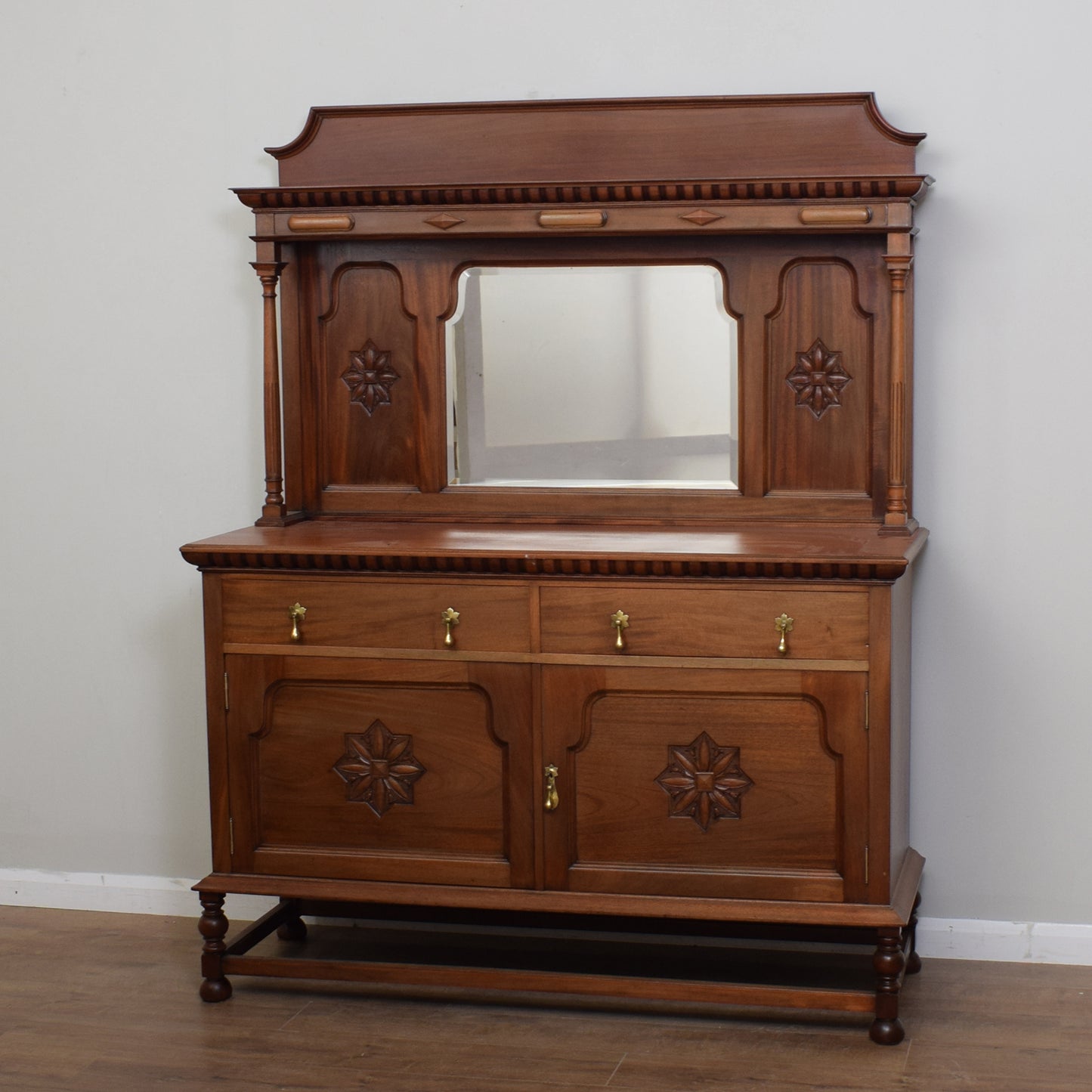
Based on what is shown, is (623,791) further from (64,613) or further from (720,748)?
(64,613)

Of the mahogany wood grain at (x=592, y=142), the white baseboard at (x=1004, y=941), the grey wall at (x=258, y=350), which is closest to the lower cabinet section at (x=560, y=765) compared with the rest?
the white baseboard at (x=1004, y=941)

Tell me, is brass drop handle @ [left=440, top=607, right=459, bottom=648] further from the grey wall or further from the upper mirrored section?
the grey wall

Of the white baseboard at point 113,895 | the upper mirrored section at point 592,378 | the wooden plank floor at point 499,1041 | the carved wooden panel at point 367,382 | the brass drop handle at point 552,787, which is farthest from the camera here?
the white baseboard at point 113,895

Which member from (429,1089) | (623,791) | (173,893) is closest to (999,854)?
(623,791)

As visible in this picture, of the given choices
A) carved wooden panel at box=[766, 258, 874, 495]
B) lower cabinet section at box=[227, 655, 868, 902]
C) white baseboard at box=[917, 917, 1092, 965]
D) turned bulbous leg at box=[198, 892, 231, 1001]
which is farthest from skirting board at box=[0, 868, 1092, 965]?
carved wooden panel at box=[766, 258, 874, 495]

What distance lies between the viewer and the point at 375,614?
3.26 m

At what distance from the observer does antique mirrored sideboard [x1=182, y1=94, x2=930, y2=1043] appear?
3.12 m

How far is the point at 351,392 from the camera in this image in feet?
12.3

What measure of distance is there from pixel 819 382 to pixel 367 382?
113 cm

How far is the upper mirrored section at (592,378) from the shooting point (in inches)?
141

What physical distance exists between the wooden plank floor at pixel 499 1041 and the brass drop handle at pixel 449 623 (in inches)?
33.9

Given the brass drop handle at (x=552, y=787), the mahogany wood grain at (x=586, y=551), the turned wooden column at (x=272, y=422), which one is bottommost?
the brass drop handle at (x=552, y=787)

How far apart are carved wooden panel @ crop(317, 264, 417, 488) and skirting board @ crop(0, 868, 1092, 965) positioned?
1.22 metres

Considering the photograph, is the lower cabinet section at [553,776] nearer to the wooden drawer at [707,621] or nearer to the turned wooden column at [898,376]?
the wooden drawer at [707,621]
